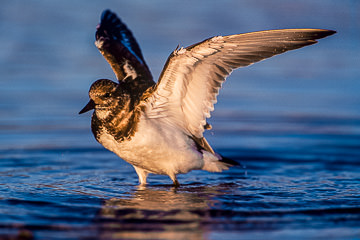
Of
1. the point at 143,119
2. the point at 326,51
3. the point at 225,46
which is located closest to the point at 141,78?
the point at 143,119

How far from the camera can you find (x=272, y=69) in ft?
41.3

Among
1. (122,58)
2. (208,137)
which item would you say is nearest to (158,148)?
(122,58)

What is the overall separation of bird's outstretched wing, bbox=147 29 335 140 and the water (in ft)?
3.04

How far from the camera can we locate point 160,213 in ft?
17.8

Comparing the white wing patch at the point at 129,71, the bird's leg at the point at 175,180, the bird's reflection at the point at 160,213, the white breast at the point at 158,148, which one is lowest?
the bird's reflection at the point at 160,213

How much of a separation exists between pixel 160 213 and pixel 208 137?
4065 millimetres

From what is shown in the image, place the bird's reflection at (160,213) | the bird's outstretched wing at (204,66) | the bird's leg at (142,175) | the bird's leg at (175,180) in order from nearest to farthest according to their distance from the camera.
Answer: the bird's reflection at (160,213) → the bird's outstretched wing at (204,66) → the bird's leg at (175,180) → the bird's leg at (142,175)

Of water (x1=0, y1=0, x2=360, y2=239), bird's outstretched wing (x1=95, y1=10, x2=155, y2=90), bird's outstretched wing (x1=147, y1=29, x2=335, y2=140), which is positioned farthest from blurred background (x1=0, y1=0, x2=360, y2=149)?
bird's outstretched wing (x1=147, y1=29, x2=335, y2=140)

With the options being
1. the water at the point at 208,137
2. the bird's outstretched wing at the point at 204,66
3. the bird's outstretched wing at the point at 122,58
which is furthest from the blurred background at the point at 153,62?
the bird's outstretched wing at the point at 204,66

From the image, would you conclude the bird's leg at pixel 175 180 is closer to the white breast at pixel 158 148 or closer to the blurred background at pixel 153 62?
the white breast at pixel 158 148

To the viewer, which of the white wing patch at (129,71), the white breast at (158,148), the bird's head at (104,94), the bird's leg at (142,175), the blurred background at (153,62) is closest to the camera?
the white breast at (158,148)

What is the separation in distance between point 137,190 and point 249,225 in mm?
1915

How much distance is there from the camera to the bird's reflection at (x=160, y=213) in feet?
15.8

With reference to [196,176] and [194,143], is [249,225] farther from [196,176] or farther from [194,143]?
[196,176]
